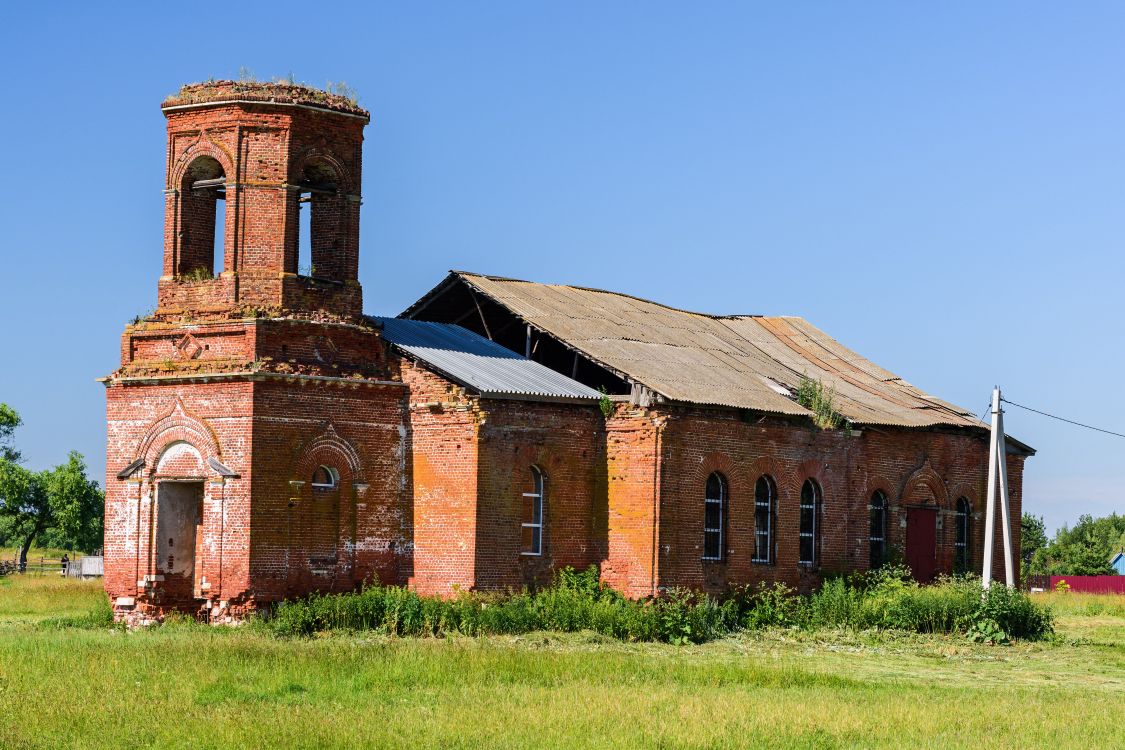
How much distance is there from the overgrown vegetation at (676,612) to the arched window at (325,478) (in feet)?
5.60

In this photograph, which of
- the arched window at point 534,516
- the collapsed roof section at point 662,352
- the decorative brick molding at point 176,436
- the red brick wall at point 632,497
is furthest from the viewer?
the collapsed roof section at point 662,352

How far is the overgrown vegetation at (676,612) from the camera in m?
23.9

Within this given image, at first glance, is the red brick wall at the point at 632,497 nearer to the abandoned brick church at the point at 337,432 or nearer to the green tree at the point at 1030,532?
the abandoned brick church at the point at 337,432

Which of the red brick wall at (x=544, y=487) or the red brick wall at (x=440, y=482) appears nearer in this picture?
the red brick wall at (x=440, y=482)

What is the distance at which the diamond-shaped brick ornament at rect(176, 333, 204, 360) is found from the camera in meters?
24.6

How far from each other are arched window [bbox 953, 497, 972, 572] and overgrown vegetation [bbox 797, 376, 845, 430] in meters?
4.81

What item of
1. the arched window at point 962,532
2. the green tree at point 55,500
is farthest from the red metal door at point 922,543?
the green tree at point 55,500

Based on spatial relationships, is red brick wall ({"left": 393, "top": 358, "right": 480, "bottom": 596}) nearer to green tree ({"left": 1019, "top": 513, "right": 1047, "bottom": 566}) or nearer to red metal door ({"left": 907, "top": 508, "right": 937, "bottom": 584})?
red metal door ({"left": 907, "top": 508, "right": 937, "bottom": 584})

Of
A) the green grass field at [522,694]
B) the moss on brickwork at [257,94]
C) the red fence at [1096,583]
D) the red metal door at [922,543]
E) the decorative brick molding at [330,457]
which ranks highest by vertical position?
the moss on brickwork at [257,94]

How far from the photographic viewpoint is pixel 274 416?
23.9 metres

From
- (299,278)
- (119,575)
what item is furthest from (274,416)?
(119,575)

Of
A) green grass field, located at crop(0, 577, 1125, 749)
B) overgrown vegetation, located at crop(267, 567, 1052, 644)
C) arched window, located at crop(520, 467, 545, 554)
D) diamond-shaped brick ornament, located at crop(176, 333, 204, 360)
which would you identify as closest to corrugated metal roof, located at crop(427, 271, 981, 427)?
arched window, located at crop(520, 467, 545, 554)

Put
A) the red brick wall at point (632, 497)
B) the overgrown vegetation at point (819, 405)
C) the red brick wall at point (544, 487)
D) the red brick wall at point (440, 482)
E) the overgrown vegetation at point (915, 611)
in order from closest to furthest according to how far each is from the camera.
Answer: the red brick wall at point (440, 482)
the red brick wall at point (544, 487)
the red brick wall at point (632, 497)
the overgrown vegetation at point (915, 611)
the overgrown vegetation at point (819, 405)

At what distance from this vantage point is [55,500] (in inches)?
2121
